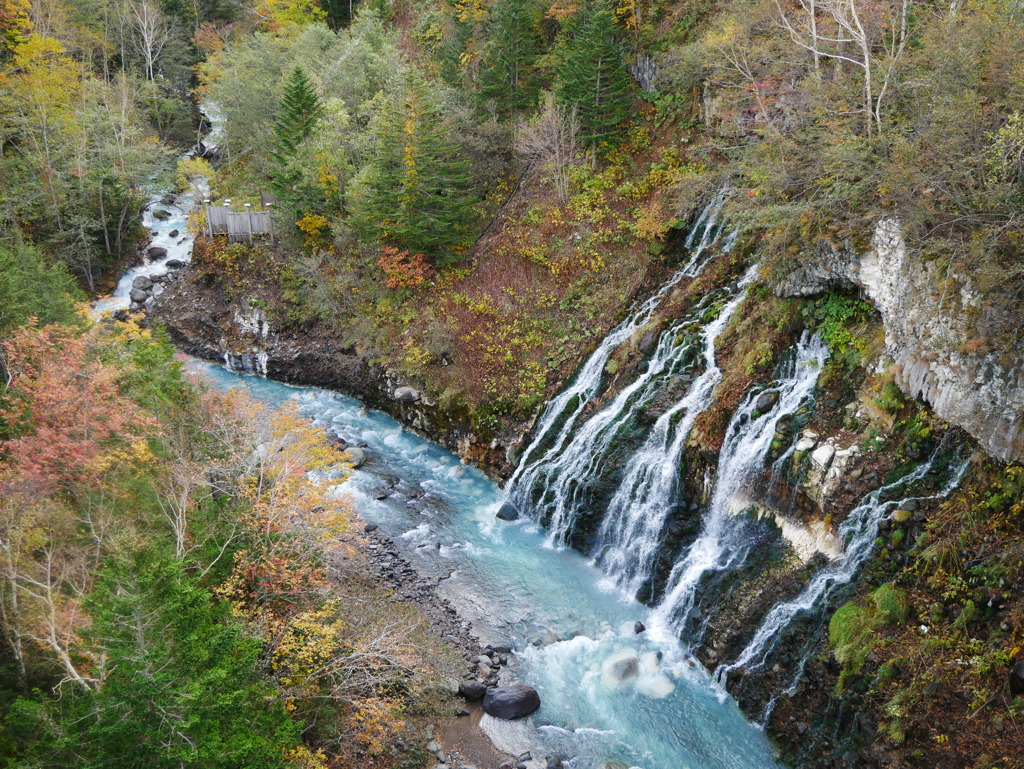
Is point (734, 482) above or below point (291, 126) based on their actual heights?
below

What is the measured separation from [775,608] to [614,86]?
21526mm

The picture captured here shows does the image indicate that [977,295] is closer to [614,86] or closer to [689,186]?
[689,186]

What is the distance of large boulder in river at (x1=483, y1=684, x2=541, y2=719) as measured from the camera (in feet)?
49.4

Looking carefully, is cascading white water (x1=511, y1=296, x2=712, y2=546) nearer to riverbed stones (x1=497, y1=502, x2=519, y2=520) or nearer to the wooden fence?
riverbed stones (x1=497, y1=502, x2=519, y2=520)

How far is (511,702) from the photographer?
15133mm

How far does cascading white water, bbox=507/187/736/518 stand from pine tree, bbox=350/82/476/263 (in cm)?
919

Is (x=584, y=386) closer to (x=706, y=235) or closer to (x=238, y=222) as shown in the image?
(x=706, y=235)

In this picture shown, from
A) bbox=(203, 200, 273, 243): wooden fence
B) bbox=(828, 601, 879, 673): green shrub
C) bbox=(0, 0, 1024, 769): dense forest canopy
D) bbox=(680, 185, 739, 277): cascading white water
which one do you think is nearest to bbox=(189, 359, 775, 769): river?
bbox=(0, 0, 1024, 769): dense forest canopy

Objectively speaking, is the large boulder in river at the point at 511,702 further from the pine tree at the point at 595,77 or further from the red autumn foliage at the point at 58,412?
the pine tree at the point at 595,77

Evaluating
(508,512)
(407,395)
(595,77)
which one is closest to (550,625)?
(508,512)

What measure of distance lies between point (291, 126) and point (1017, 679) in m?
33.8

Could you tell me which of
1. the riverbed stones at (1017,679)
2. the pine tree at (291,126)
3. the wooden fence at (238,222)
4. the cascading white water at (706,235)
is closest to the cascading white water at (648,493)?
the cascading white water at (706,235)

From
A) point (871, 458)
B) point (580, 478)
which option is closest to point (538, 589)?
point (580, 478)

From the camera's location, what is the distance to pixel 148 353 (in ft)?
64.3
